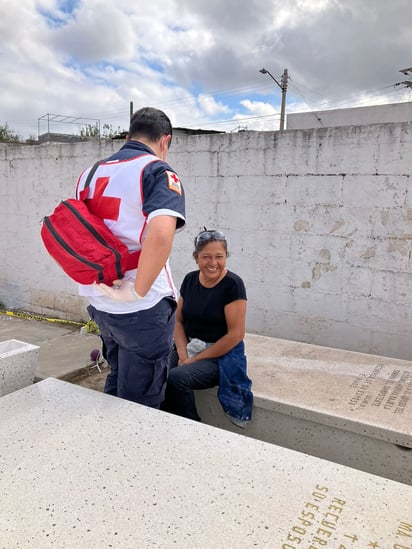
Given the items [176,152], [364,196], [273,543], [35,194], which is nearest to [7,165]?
[35,194]

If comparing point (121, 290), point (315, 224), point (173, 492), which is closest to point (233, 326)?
point (121, 290)

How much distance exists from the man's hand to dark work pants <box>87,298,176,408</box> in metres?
0.11

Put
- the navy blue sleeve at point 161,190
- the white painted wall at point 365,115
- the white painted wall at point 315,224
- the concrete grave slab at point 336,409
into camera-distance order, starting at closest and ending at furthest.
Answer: the navy blue sleeve at point 161,190, the concrete grave slab at point 336,409, the white painted wall at point 315,224, the white painted wall at point 365,115

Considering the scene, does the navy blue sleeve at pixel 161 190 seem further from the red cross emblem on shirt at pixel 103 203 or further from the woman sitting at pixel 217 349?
the woman sitting at pixel 217 349

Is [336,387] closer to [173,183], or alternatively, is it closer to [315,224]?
[315,224]

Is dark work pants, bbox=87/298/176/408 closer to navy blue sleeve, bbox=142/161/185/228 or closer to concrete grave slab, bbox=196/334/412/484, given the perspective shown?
navy blue sleeve, bbox=142/161/185/228

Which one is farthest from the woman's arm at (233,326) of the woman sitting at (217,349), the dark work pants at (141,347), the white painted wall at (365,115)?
the white painted wall at (365,115)

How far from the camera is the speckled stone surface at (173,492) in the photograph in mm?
1347

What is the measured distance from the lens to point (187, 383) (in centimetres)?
255

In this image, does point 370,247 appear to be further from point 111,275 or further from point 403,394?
point 111,275

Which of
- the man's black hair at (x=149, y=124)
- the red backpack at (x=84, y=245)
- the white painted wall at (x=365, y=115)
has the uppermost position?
the white painted wall at (x=365, y=115)

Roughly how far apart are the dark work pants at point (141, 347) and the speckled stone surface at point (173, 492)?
0.22 metres

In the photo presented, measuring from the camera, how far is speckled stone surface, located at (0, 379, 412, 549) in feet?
4.42

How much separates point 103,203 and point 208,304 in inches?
38.7
